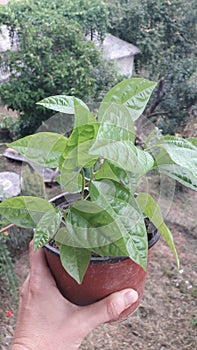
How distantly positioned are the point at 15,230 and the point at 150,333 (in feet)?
2.34

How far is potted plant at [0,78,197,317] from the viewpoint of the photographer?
1.38ft

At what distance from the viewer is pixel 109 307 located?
576 mm

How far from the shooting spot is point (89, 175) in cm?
51

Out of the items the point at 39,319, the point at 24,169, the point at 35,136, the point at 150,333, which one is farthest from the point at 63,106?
the point at 150,333

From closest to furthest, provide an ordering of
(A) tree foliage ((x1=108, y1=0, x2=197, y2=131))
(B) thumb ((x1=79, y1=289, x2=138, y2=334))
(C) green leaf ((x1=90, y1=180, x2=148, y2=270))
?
(C) green leaf ((x1=90, y1=180, x2=148, y2=270)) → (B) thumb ((x1=79, y1=289, x2=138, y2=334)) → (A) tree foliage ((x1=108, y1=0, x2=197, y2=131))

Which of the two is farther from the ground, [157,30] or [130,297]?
[130,297]

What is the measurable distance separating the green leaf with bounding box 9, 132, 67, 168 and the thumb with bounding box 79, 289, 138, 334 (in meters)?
0.23

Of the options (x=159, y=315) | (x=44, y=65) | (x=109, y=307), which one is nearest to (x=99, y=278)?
(x=109, y=307)

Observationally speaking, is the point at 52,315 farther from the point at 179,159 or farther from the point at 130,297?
the point at 179,159

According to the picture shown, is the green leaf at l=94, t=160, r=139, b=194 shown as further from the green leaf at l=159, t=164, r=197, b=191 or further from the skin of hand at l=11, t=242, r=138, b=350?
the skin of hand at l=11, t=242, r=138, b=350

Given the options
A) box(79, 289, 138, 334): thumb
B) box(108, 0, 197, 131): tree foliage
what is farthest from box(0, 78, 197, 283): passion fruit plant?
box(108, 0, 197, 131): tree foliage

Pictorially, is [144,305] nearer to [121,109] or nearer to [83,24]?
[121,109]

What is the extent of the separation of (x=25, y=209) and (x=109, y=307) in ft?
0.63

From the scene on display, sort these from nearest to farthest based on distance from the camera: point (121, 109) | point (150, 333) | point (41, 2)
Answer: point (121, 109) < point (150, 333) < point (41, 2)
